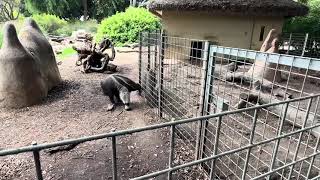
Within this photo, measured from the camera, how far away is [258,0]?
9.97 m

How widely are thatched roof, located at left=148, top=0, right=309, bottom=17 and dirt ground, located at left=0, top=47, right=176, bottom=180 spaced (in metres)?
4.78

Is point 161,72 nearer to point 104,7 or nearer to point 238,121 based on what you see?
point 238,121

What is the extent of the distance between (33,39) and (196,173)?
18.7 feet

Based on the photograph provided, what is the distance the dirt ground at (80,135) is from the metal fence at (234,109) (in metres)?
0.58

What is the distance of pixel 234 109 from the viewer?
2.53 m

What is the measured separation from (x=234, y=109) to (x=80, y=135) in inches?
115

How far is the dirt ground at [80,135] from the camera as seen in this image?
3.44 metres

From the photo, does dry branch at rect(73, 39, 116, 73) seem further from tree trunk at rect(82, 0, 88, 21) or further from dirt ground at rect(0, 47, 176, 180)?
tree trunk at rect(82, 0, 88, 21)

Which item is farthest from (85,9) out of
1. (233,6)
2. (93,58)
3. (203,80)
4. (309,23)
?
(203,80)

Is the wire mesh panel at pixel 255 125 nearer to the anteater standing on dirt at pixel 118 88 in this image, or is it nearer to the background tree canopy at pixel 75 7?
the anteater standing on dirt at pixel 118 88

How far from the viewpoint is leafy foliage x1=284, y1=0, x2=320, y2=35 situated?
511 inches

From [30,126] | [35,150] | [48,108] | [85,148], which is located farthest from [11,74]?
[35,150]

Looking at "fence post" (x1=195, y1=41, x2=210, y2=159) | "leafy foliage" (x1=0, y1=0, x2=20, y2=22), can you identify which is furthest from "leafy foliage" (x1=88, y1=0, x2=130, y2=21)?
"fence post" (x1=195, y1=41, x2=210, y2=159)

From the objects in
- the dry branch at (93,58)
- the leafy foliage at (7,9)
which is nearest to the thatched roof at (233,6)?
the dry branch at (93,58)
